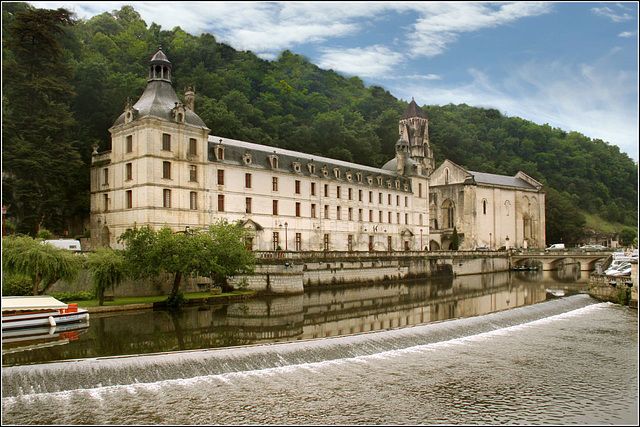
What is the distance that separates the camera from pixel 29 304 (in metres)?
26.0

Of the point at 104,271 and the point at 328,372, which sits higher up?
the point at 104,271

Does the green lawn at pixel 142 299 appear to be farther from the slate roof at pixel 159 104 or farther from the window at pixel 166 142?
the slate roof at pixel 159 104

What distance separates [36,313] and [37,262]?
4186 mm

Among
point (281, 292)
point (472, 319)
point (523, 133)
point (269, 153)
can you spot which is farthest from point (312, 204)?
point (523, 133)

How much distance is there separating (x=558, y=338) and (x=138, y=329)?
19.5 m

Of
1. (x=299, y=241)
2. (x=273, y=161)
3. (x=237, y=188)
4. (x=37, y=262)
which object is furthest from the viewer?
(x=299, y=241)

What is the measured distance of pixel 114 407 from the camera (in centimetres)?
1545

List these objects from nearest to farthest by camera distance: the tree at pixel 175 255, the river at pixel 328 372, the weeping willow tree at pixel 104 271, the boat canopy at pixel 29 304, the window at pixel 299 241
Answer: the river at pixel 328 372 → the boat canopy at pixel 29 304 → the weeping willow tree at pixel 104 271 → the tree at pixel 175 255 → the window at pixel 299 241

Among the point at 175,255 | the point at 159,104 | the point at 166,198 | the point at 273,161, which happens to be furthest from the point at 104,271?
the point at 273,161

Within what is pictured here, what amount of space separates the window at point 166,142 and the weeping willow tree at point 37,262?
14.7m

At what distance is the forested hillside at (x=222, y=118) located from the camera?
4544 centimetres

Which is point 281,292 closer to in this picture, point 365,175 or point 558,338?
point 558,338

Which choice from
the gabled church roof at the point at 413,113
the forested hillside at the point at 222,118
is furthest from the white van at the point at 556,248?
the gabled church roof at the point at 413,113

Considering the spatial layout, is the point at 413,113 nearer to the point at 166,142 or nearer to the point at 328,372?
the point at 166,142
